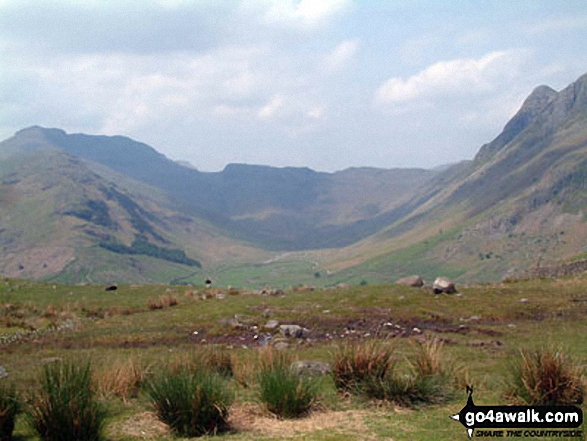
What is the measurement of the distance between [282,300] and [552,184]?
7290 inches

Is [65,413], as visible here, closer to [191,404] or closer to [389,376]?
[191,404]

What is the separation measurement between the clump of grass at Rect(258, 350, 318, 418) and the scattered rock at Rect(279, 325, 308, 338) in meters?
11.0

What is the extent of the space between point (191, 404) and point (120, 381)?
3.69m

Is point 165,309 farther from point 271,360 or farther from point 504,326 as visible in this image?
point 271,360

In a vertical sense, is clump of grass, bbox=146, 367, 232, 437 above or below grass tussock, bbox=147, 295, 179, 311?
above

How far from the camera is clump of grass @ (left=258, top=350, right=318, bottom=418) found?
35.4 feet

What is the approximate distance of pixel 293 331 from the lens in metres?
22.5

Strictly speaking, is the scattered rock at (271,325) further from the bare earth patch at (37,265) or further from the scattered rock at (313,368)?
the bare earth patch at (37,265)

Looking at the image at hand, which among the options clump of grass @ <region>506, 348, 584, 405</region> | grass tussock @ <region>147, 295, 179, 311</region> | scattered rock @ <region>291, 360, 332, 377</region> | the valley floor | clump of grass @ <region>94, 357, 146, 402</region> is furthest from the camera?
grass tussock @ <region>147, 295, 179, 311</region>

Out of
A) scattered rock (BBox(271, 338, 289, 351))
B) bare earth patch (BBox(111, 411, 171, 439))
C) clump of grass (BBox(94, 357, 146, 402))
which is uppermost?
clump of grass (BBox(94, 357, 146, 402))

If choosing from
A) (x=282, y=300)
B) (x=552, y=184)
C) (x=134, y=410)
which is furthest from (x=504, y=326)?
(x=552, y=184)

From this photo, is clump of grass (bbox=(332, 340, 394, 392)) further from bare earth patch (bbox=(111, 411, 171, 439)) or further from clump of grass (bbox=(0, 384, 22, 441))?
clump of grass (bbox=(0, 384, 22, 441))

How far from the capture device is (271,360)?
41.3 ft

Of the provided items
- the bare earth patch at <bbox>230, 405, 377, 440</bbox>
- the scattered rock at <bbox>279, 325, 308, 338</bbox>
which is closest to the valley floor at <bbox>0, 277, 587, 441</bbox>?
the bare earth patch at <bbox>230, 405, 377, 440</bbox>
